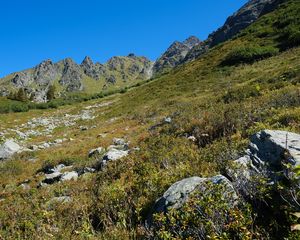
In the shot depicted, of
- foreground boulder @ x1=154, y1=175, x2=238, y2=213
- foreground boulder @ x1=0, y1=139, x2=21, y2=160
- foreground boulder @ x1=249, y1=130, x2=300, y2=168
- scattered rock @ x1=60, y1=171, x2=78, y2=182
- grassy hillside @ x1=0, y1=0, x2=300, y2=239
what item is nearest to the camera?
foreground boulder @ x1=154, y1=175, x2=238, y2=213

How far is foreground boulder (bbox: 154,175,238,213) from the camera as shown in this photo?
4.90 meters

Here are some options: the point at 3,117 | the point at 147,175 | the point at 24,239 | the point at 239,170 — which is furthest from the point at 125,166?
the point at 3,117

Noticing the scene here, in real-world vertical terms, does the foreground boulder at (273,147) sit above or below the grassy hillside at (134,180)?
above

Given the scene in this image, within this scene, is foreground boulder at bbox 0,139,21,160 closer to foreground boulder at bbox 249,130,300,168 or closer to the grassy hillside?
the grassy hillside

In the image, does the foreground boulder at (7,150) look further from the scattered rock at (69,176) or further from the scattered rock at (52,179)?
the scattered rock at (69,176)

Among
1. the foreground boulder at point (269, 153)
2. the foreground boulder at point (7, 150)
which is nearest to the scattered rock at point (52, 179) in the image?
the foreground boulder at point (269, 153)

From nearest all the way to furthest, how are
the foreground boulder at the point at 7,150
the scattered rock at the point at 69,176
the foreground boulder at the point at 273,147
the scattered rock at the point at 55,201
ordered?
the foreground boulder at the point at 273,147
the scattered rock at the point at 55,201
the scattered rock at the point at 69,176
the foreground boulder at the point at 7,150

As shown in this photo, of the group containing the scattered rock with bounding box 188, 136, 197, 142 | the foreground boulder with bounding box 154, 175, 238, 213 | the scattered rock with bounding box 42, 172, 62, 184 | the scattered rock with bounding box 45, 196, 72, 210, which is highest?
the foreground boulder with bounding box 154, 175, 238, 213

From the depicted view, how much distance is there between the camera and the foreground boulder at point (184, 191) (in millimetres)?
4902

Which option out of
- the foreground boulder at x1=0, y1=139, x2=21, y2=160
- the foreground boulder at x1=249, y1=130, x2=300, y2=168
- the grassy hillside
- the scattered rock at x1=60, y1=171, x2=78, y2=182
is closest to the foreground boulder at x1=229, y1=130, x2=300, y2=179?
the foreground boulder at x1=249, y1=130, x2=300, y2=168

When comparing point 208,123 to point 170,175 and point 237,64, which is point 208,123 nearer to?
point 170,175

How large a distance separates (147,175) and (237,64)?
97.6 feet

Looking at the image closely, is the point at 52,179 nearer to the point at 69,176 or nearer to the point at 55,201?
the point at 69,176

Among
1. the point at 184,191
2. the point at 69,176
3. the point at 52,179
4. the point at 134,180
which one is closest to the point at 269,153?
the point at 184,191
